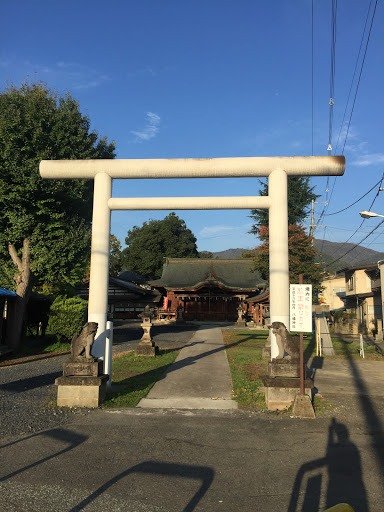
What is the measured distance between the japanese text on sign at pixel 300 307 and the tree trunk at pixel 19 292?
1135 centimetres

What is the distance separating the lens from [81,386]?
291 inches

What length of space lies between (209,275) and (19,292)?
21612 millimetres

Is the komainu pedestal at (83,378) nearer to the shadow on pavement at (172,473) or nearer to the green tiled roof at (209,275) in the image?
the shadow on pavement at (172,473)

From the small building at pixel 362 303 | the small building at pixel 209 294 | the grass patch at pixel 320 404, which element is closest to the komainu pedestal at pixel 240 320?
the small building at pixel 209 294

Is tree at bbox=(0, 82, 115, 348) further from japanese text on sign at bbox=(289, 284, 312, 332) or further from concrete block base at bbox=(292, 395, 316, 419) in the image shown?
concrete block base at bbox=(292, 395, 316, 419)

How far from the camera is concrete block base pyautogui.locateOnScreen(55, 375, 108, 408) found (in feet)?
24.1

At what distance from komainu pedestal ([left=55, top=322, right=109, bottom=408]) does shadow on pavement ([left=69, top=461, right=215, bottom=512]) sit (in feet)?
9.97

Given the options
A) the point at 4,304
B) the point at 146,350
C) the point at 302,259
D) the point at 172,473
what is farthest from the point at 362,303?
the point at 172,473

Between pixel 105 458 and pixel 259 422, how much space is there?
2936 mm

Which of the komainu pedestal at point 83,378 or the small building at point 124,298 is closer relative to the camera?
the komainu pedestal at point 83,378

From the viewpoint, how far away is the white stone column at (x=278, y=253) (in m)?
7.95

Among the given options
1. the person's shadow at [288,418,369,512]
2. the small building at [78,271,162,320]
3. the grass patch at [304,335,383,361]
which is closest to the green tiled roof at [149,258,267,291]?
the small building at [78,271,162,320]

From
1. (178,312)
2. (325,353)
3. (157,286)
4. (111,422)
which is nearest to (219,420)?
(111,422)

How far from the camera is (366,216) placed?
14.8 metres
